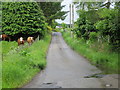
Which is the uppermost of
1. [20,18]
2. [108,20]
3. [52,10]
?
[52,10]

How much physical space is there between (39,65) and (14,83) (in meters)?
3.86

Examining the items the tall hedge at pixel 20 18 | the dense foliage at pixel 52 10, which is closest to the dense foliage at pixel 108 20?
the tall hedge at pixel 20 18

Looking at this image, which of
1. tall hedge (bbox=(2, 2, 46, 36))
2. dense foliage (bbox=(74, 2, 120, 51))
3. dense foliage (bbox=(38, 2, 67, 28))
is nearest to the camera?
dense foliage (bbox=(74, 2, 120, 51))

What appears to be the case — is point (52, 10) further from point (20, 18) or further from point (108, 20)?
point (108, 20)

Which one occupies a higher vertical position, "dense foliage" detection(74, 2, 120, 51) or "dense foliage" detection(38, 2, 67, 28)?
"dense foliage" detection(38, 2, 67, 28)

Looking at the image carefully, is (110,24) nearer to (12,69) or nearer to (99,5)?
(99,5)

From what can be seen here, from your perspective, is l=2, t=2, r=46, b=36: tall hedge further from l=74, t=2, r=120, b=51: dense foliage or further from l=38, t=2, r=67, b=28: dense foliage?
l=38, t=2, r=67, b=28: dense foliage

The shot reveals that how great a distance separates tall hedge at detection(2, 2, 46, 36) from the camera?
23859mm

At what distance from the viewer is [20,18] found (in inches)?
934

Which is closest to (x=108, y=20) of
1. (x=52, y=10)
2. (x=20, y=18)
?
(x=20, y=18)

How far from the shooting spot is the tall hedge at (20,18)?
939 inches

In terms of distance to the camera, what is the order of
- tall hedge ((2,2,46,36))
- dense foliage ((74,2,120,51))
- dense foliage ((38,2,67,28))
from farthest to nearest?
dense foliage ((38,2,67,28)) → tall hedge ((2,2,46,36)) → dense foliage ((74,2,120,51))

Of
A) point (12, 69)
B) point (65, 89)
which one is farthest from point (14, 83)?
point (65, 89)

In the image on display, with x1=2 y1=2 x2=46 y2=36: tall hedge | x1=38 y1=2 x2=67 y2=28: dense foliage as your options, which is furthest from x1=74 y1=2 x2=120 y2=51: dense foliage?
x1=38 y1=2 x2=67 y2=28: dense foliage
